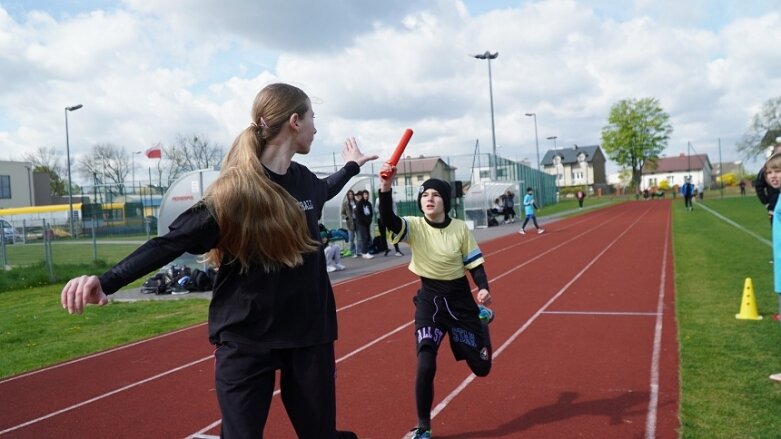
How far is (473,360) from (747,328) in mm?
4744

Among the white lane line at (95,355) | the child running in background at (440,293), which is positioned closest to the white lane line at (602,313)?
the child running in background at (440,293)

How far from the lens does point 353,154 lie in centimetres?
327

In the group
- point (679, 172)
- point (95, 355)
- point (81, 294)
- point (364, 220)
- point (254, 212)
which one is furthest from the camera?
point (679, 172)

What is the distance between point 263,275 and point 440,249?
2.25m

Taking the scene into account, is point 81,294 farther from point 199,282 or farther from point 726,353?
point 199,282

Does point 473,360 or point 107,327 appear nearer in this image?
point 473,360

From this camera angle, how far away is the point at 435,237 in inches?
177

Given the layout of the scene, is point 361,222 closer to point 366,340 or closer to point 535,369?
point 366,340

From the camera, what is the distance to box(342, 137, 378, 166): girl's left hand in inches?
127

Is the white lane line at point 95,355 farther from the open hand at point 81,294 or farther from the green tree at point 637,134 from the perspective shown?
the green tree at point 637,134

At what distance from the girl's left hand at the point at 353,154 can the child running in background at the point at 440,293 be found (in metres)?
0.89

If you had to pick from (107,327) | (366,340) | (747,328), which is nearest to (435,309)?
A: (366,340)

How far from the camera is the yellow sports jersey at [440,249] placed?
4.41 m

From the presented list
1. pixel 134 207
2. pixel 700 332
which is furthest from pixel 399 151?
pixel 134 207
